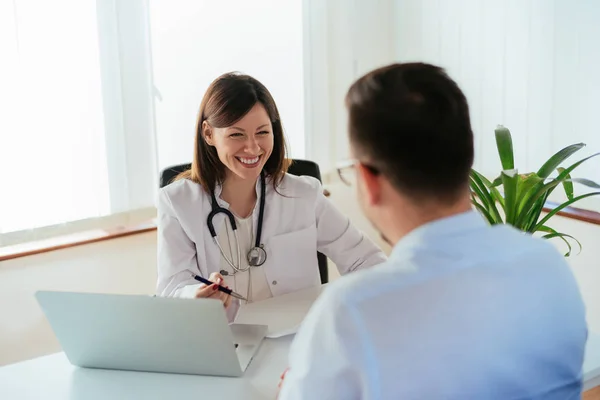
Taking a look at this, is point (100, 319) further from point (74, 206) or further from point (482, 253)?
point (74, 206)

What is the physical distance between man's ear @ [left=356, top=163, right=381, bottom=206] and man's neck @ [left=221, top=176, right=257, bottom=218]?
1.03m

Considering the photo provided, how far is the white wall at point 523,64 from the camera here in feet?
7.93

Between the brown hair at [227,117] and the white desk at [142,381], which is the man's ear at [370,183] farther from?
the brown hair at [227,117]

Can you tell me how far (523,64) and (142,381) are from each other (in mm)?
1910

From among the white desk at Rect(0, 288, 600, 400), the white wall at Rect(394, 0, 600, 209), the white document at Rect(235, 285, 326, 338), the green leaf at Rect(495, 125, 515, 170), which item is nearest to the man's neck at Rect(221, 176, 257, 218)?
the white document at Rect(235, 285, 326, 338)

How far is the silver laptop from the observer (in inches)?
50.2

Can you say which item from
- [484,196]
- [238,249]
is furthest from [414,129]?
[238,249]

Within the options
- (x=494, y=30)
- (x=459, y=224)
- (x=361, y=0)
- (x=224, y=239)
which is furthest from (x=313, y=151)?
(x=459, y=224)

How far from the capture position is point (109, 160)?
2602 mm

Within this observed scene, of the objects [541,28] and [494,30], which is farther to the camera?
[494,30]

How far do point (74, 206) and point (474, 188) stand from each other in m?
1.45

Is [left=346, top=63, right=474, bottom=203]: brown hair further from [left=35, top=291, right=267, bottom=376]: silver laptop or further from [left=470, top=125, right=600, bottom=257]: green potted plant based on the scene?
[left=470, top=125, right=600, bottom=257]: green potted plant

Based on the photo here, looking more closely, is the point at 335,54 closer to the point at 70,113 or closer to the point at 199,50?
the point at 199,50

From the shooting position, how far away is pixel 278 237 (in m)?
1.96
